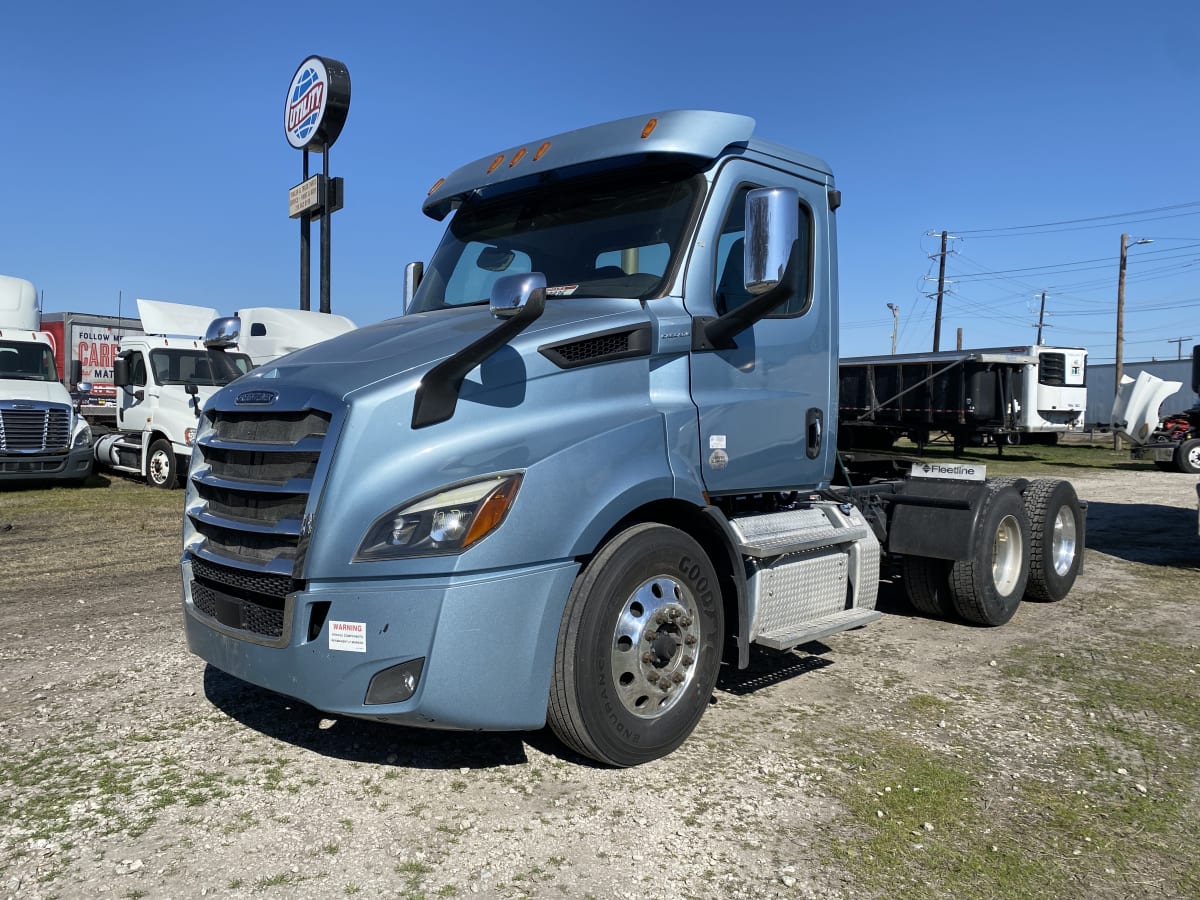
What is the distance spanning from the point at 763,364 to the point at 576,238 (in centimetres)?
113

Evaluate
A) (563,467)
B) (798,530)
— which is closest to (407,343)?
(563,467)

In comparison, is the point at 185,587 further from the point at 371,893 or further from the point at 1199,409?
the point at 1199,409

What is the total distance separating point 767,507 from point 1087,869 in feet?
7.79

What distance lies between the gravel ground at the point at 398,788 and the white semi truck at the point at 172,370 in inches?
374

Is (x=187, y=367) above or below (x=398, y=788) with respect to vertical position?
above

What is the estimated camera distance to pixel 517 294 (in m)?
3.39

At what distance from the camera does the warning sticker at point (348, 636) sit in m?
3.30

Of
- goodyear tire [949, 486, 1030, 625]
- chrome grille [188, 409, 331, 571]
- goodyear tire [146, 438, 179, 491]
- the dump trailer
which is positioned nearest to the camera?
chrome grille [188, 409, 331, 571]

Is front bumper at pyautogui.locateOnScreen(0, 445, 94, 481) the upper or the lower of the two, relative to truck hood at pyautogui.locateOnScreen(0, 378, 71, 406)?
lower

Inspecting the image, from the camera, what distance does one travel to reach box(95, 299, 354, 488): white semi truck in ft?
48.8

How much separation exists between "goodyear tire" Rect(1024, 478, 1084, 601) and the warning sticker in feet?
18.2

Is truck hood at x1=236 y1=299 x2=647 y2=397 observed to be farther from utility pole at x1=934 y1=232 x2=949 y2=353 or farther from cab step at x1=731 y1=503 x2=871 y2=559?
utility pole at x1=934 y1=232 x2=949 y2=353

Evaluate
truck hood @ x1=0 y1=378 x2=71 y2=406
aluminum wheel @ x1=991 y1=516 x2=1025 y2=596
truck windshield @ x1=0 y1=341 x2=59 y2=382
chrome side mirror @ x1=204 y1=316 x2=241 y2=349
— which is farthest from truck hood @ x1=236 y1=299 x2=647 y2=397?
truck windshield @ x1=0 y1=341 x2=59 y2=382

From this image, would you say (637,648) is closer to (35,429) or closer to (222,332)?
(222,332)
